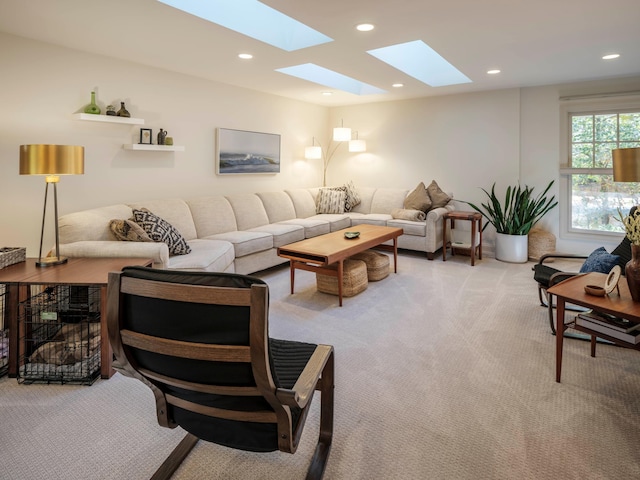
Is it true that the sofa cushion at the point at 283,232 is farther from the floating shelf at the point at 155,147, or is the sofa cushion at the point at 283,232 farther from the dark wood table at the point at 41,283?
the dark wood table at the point at 41,283

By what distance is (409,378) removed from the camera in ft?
7.73

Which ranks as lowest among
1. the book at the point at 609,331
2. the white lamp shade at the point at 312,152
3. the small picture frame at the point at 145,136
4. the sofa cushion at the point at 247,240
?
the book at the point at 609,331

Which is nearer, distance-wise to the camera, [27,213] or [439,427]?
[439,427]

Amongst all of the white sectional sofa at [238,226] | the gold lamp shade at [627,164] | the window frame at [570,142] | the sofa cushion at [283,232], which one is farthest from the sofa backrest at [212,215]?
the window frame at [570,142]

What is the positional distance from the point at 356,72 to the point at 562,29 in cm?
208

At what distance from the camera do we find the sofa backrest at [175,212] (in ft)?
13.4

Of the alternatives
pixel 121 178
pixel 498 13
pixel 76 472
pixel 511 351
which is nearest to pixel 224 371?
pixel 76 472

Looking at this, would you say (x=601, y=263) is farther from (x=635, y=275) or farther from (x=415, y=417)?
(x=415, y=417)

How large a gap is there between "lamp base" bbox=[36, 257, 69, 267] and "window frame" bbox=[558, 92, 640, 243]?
5.92 meters

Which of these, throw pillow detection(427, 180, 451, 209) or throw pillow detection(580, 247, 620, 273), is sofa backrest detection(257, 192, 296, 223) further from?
throw pillow detection(580, 247, 620, 273)

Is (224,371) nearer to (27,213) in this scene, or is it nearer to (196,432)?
(196,432)

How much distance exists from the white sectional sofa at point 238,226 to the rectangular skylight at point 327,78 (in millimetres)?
1649

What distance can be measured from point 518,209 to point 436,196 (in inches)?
45.4

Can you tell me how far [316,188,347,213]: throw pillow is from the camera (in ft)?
20.7
